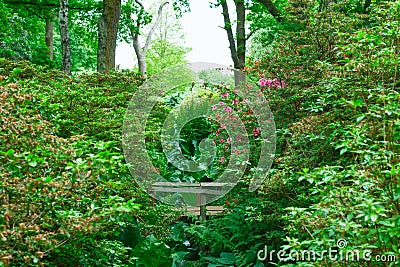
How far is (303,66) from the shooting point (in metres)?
5.89

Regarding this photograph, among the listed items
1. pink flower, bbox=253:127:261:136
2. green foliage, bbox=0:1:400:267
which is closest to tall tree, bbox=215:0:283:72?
green foliage, bbox=0:1:400:267

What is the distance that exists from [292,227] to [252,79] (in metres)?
3.45

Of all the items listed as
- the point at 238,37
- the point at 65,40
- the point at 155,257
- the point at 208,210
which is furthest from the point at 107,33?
the point at 155,257

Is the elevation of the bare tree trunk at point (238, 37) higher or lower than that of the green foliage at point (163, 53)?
lower

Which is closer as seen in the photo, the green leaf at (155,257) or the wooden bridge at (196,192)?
the green leaf at (155,257)

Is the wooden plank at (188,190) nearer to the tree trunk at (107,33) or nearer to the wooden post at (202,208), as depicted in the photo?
the wooden post at (202,208)

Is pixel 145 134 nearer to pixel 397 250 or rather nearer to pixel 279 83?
pixel 279 83

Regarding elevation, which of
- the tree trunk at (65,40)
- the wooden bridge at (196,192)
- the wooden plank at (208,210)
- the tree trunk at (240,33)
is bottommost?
the wooden plank at (208,210)

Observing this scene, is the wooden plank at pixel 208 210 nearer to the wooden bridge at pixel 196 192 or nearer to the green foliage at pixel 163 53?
the wooden bridge at pixel 196 192

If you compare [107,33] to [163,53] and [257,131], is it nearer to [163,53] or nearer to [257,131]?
[257,131]

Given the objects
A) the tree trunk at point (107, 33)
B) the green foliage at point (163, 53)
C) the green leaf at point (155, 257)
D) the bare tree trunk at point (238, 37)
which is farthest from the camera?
the green foliage at point (163, 53)

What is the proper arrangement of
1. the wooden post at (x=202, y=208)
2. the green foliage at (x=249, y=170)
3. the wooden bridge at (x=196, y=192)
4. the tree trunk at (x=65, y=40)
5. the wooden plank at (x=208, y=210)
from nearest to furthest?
the green foliage at (x=249, y=170) → the wooden bridge at (x=196, y=192) → the wooden post at (x=202, y=208) → the wooden plank at (x=208, y=210) → the tree trunk at (x=65, y=40)

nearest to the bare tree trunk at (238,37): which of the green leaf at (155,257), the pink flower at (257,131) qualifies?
the pink flower at (257,131)

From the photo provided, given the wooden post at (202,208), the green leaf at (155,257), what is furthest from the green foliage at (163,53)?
the green leaf at (155,257)
